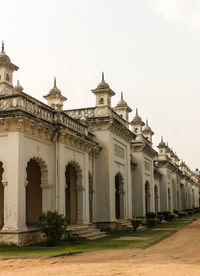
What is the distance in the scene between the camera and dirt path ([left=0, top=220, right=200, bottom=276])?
29.2ft

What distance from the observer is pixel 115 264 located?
33.6 ft

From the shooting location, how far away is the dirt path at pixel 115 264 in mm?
8914

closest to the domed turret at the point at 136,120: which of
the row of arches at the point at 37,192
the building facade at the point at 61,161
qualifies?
the building facade at the point at 61,161

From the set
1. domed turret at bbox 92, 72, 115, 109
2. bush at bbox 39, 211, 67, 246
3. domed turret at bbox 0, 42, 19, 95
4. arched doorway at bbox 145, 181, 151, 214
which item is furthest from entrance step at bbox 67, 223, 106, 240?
arched doorway at bbox 145, 181, 151, 214

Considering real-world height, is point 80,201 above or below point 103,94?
below

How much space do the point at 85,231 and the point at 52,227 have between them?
4068 mm

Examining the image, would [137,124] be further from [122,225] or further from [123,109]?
[122,225]

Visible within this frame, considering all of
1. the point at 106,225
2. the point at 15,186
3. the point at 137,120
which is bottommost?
the point at 106,225

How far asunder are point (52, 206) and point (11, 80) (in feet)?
20.5

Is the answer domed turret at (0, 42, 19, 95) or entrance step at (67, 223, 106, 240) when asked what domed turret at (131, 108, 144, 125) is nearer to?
entrance step at (67, 223, 106, 240)

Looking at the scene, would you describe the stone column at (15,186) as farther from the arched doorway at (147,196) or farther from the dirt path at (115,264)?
the arched doorway at (147,196)

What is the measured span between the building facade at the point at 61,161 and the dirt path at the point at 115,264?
141 inches

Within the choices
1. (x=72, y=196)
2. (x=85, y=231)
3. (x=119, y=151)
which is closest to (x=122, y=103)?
(x=119, y=151)

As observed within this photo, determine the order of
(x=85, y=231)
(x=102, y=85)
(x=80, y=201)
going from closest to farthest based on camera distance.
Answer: (x=85, y=231) < (x=80, y=201) < (x=102, y=85)
